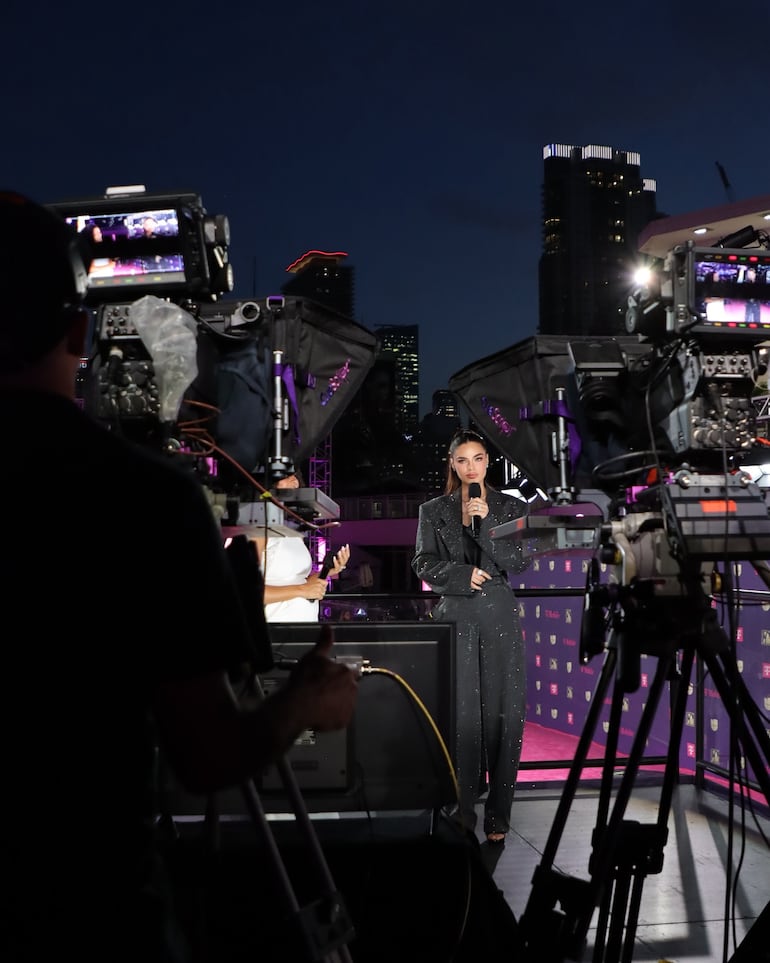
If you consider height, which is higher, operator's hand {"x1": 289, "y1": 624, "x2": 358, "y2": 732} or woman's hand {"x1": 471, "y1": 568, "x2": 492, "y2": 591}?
operator's hand {"x1": 289, "y1": 624, "x2": 358, "y2": 732}

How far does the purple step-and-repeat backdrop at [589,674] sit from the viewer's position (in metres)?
4.23

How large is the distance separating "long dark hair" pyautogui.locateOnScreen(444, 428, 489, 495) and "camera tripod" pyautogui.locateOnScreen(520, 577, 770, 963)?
1.81m

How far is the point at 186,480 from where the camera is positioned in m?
0.95

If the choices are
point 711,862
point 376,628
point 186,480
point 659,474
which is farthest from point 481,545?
point 186,480

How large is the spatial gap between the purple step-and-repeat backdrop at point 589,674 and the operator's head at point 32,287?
11.3ft

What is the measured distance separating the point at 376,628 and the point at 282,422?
2.93ft

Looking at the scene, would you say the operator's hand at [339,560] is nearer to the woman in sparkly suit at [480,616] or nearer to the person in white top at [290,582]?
the person in white top at [290,582]

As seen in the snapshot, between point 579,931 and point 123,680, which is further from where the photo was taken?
point 579,931

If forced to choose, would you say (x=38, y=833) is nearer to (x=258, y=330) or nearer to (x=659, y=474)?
(x=659, y=474)

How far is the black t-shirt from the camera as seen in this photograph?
854 millimetres

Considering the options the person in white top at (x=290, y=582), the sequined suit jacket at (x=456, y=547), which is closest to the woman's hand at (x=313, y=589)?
the person in white top at (x=290, y=582)

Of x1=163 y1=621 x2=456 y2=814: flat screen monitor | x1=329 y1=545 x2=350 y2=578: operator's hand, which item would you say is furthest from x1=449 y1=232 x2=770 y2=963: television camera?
x1=329 y1=545 x2=350 y2=578: operator's hand

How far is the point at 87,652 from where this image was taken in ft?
2.87

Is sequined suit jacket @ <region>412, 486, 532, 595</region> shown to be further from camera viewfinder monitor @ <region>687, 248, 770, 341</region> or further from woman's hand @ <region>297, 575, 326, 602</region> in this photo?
camera viewfinder monitor @ <region>687, 248, 770, 341</region>
